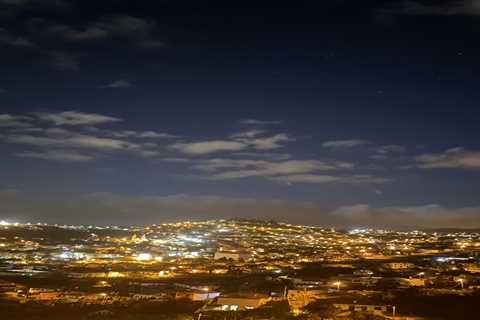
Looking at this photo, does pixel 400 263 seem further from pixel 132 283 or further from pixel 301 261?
pixel 132 283

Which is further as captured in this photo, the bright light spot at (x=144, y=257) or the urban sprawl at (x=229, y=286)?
the bright light spot at (x=144, y=257)

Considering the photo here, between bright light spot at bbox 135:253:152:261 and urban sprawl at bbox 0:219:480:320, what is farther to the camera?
bright light spot at bbox 135:253:152:261

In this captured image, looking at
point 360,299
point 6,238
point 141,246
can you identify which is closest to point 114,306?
point 360,299

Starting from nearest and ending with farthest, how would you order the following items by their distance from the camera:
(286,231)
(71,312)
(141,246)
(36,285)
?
(71,312) < (36,285) < (141,246) < (286,231)

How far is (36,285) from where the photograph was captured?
3133 centimetres

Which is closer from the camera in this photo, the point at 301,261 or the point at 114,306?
the point at 114,306

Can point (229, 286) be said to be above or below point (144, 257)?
below

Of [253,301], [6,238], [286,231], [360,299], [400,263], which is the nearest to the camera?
[253,301]

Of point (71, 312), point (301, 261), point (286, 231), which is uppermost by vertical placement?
point (286, 231)

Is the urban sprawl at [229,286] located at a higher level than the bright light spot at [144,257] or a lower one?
lower

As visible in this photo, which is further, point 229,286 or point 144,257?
point 144,257

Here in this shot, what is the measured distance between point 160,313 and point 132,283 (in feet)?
30.7

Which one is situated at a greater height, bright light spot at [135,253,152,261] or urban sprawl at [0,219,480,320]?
bright light spot at [135,253,152,261]

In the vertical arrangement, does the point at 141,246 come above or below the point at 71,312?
above
